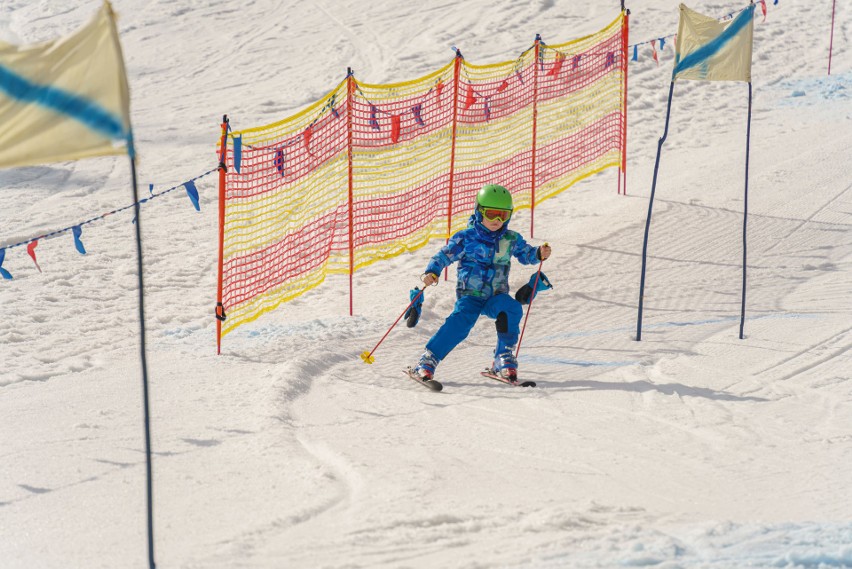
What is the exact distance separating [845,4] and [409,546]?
1689 cm

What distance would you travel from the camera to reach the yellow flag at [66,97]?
453 cm

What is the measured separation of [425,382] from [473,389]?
0.33 metres

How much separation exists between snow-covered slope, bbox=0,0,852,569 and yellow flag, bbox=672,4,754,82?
6.70 ft

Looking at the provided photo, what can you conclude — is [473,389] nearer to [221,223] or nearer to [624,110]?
[221,223]

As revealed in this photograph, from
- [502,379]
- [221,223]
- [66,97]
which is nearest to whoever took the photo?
[66,97]

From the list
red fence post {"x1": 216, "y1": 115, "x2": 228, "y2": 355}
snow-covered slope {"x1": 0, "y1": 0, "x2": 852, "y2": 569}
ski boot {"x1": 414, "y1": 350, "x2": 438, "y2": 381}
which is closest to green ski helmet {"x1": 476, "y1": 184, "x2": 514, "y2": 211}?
ski boot {"x1": 414, "y1": 350, "x2": 438, "y2": 381}

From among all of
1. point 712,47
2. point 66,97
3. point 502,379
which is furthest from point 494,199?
point 66,97

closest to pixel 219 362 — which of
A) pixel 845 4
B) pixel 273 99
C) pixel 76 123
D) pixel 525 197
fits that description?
pixel 76 123

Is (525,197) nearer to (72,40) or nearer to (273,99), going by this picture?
(273,99)

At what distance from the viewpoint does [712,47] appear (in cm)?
817

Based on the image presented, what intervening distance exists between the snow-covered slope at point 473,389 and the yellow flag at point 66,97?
182 centimetres

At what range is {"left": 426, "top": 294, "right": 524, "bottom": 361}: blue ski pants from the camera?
24.9ft

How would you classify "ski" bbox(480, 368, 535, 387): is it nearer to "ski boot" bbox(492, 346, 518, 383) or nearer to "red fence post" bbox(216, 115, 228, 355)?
"ski boot" bbox(492, 346, 518, 383)

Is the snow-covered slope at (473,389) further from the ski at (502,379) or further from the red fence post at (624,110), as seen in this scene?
the red fence post at (624,110)
